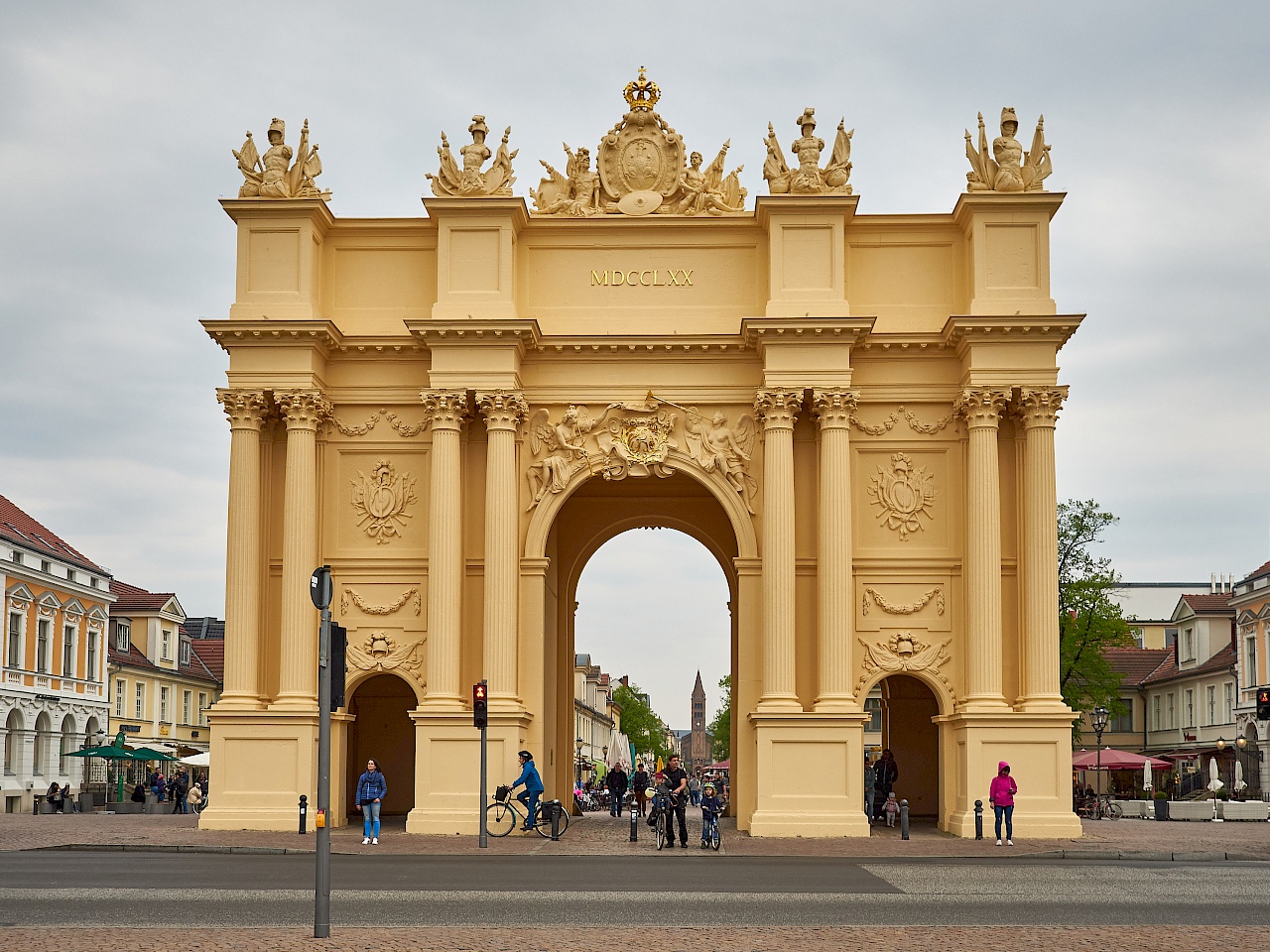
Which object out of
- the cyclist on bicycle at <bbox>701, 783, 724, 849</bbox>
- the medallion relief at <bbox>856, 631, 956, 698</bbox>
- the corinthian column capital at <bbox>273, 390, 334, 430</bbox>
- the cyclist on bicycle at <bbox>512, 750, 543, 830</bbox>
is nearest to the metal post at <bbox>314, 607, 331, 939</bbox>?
the cyclist on bicycle at <bbox>701, 783, 724, 849</bbox>

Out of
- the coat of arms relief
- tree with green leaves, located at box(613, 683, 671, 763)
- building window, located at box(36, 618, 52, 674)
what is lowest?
tree with green leaves, located at box(613, 683, 671, 763)

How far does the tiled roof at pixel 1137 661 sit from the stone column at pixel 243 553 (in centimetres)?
6164

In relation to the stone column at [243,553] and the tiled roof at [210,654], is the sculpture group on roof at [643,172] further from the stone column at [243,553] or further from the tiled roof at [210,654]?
the tiled roof at [210,654]

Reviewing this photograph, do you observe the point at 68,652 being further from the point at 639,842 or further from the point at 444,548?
the point at 639,842

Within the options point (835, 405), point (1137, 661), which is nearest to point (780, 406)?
point (835, 405)

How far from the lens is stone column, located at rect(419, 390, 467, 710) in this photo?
3369 centimetres

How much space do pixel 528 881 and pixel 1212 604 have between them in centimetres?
6411

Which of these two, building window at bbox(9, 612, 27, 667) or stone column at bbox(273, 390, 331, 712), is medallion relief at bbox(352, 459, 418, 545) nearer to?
stone column at bbox(273, 390, 331, 712)

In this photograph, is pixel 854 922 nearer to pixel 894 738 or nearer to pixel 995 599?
pixel 995 599

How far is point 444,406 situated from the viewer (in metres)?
34.2

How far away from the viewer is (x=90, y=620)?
65938mm

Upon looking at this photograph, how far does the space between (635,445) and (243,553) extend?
865 cm

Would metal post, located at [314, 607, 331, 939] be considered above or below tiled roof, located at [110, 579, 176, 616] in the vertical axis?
below

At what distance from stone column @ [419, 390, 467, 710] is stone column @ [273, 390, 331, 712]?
2478 millimetres
